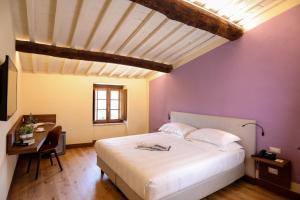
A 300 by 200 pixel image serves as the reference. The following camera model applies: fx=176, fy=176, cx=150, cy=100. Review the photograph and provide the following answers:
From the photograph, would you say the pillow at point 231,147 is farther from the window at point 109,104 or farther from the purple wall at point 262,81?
the window at point 109,104

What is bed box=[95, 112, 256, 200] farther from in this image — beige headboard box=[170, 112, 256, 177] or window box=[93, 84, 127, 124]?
window box=[93, 84, 127, 124]

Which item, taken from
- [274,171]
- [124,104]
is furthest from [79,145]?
[274,171]

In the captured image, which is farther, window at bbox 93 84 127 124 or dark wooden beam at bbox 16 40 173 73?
window at bbox 93 84 127 124

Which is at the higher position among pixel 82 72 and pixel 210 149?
pixel 82 72

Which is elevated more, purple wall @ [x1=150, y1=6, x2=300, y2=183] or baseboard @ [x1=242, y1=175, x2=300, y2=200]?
purple wall @ [x1=150, y1=6, x2=300, y2=183]

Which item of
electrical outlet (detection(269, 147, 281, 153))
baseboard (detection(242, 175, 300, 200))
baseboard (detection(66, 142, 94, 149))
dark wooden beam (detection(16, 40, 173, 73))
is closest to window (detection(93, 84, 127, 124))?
baseboard (detection(66, 142, 94, 149))

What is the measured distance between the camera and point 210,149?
2865 mm

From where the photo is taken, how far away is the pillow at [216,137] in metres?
2.95

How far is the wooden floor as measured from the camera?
8.35 feet

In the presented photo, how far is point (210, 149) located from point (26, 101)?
4480 mm

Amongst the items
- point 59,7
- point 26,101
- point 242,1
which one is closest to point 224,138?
point 242,1

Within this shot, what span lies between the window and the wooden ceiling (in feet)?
4.77

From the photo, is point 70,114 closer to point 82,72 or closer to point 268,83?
point 82,72

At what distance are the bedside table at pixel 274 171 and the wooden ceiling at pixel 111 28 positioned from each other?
91.8 inches
